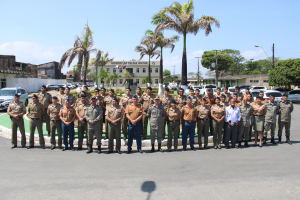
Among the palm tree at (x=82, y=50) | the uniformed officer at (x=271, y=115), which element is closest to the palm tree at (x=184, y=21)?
the palm tree at (x=82, y=50)

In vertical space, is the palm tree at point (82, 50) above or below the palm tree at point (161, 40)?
below

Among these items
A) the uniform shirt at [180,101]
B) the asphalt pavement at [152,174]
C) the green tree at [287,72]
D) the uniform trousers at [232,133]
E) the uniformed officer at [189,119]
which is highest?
the green tree at [287,72]

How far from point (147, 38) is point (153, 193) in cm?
2674

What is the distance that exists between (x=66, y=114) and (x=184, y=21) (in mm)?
13910

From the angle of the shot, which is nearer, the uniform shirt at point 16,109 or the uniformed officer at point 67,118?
the uniformed officer at point 67,118

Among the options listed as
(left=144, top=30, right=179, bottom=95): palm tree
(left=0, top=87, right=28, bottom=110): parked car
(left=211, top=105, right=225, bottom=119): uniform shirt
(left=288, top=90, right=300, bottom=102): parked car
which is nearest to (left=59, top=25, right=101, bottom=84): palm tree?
(left=0, top=87, right=28, bottom=110): parked car

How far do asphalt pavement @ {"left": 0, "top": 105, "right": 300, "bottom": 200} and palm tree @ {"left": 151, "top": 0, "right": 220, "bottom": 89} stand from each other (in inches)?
504

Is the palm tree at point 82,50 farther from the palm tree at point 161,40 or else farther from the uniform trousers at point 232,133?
the uniform trousers at point 232,133

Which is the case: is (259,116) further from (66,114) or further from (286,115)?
(66,114)

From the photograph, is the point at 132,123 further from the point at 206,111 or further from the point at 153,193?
the point at 153,193

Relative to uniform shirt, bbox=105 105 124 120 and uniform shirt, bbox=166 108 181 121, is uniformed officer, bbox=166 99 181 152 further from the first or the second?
uniform shirt, bbox=105 105 124 120

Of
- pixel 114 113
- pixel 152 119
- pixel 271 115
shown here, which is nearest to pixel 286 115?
pixel 271 115

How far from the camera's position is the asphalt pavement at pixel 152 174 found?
4277 mm

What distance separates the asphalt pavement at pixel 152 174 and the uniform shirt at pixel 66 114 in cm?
103
